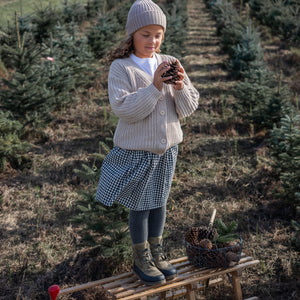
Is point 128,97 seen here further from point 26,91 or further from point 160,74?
point 26,91

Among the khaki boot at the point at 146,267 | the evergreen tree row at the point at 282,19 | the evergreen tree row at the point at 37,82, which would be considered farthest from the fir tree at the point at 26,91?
the evergreen tree row at the point at 282,19

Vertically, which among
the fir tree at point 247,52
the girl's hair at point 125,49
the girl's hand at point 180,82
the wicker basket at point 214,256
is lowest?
the wicker basket at point 214,256

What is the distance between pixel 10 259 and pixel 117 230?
3.27ft

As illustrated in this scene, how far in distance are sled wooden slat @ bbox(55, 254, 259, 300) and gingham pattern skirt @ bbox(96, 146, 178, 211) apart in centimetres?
54

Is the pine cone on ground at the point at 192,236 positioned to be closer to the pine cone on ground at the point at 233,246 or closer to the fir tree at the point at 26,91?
the pine cone on ground at the point at 233,246

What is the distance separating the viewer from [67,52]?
663cm

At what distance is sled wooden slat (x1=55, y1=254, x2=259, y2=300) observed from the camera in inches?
98.6

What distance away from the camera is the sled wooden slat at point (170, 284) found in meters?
2.50

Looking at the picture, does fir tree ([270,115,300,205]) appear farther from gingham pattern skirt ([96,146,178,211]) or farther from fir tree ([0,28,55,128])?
fir tree ([0,28,55,128])

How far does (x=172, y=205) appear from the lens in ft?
13.6

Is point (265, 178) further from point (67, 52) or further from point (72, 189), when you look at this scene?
point (67, 52)

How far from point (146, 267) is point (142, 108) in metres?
1.08

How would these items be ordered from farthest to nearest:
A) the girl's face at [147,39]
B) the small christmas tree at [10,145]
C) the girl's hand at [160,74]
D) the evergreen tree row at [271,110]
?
the small christmas tree at [10,145] → the evergreen tree row at [271,110] → the girl's face at [147,39] → the girl's hand at [160,74]

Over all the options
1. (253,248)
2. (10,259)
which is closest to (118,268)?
(10,259)
